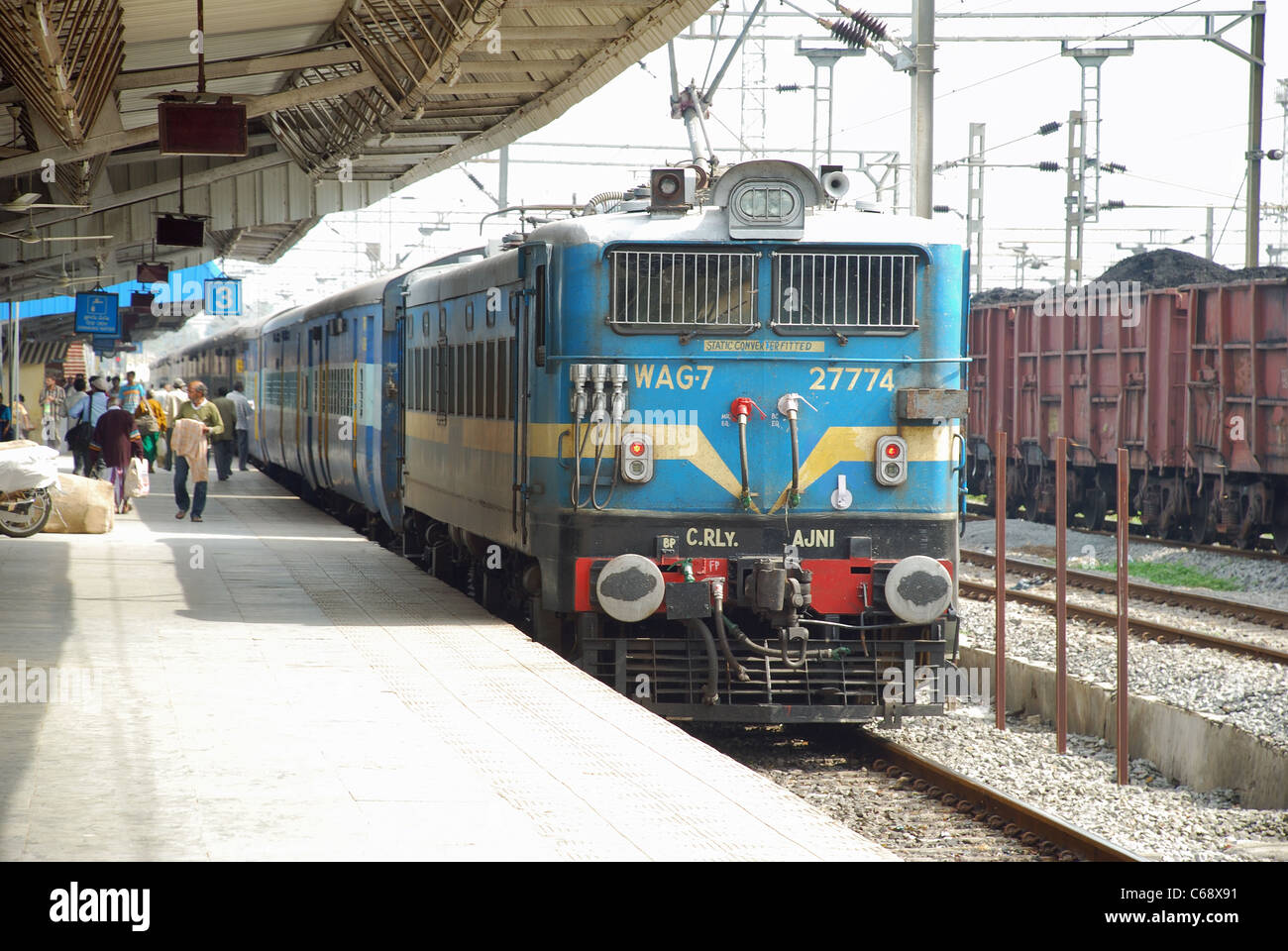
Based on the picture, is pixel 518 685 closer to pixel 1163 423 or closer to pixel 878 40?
pixel 878 40

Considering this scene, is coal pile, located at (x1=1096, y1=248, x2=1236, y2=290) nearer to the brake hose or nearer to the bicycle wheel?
the bicycle wheel

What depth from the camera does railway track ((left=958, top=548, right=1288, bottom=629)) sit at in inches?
612

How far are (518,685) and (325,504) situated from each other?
16362 mm

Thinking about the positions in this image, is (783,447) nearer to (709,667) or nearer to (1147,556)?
(709,667)

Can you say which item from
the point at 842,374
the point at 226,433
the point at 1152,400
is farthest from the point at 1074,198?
the point at 842,374

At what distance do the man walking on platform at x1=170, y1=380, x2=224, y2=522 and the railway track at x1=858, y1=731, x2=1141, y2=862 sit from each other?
11270 millimetres

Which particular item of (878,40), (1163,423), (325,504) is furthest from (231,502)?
(1163,423)

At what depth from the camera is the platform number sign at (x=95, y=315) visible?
28297 mm

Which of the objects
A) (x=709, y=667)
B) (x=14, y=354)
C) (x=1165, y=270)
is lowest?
(x=709, y=667)

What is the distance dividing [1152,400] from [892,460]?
1421 cm

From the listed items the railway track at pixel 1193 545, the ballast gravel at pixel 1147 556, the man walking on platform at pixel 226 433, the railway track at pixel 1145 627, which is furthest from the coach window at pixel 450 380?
the man walking on platform at pixel 226 433

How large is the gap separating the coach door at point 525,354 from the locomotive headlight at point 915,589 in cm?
233

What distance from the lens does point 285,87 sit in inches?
708

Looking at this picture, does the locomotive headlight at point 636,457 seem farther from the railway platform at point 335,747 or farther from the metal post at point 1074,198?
the metal post at point 1074,198
